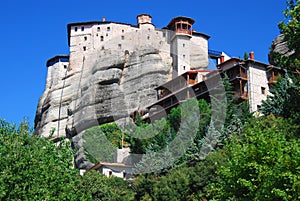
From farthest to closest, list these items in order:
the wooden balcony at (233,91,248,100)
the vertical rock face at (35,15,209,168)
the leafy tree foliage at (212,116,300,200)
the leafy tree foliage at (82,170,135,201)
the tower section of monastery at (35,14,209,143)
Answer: the tower section of monastery at (35,14,209,143) < the vertical rock face at (35,15,209,168) < the wooden balcony at (233,91,248,100) < the leafy tree foliage at (82,170,135,201) < the leafy tree foliage at (212,116,300,200)

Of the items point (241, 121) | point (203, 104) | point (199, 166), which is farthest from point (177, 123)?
point (199, 166)

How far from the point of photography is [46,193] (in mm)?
25359

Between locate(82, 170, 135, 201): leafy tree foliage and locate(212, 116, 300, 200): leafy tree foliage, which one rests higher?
locate(82, 170, 135, 201): leafy tree foliage

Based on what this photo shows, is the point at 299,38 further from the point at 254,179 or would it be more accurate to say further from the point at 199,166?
the point at 199,166

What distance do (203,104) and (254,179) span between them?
2840 centimetres

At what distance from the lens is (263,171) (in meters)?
19.5

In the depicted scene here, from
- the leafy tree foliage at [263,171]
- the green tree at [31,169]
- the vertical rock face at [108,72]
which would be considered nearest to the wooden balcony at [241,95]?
the vertical rock face at [108,72]

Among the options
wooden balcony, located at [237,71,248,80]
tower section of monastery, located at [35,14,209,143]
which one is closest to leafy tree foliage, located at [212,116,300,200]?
wooden balcony, located at [237,71,248,80]

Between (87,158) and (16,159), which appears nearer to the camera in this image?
(16,159)

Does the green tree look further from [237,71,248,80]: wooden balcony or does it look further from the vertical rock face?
the vertical rock face

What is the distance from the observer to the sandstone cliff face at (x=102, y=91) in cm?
7019

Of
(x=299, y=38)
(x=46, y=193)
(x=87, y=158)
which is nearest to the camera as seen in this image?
(x=299, y=38)

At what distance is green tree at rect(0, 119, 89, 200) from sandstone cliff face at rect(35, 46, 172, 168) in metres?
35.1

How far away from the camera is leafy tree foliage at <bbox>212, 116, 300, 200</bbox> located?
58.9ft
